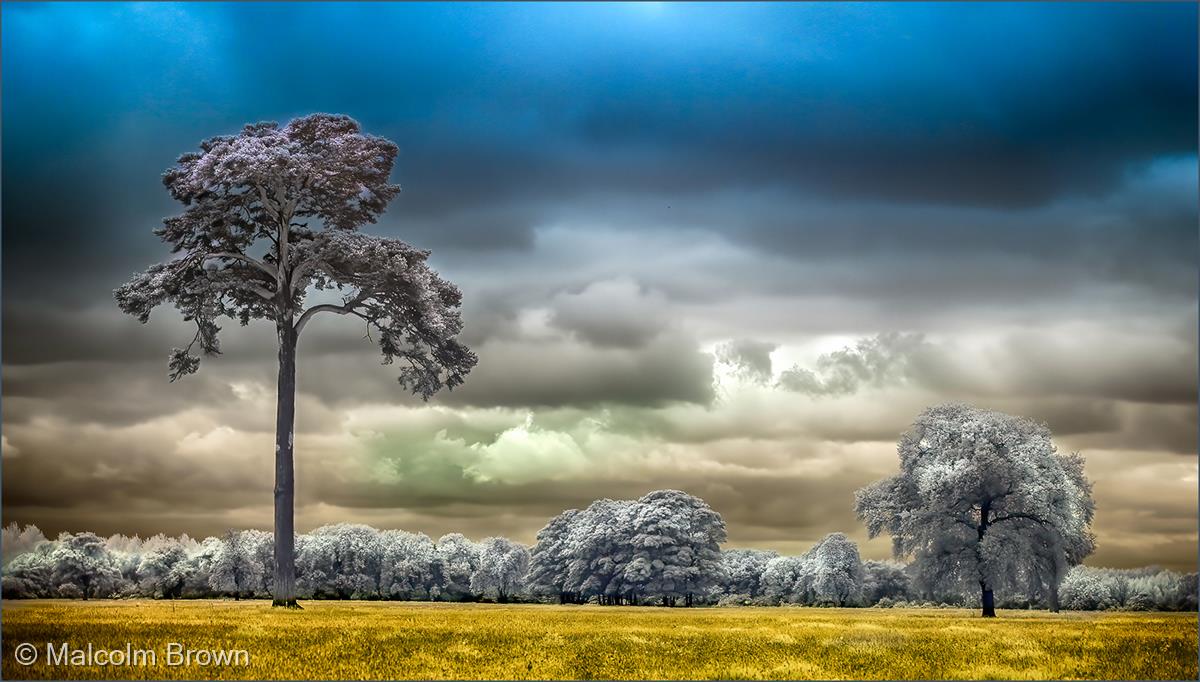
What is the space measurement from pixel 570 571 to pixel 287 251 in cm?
4936

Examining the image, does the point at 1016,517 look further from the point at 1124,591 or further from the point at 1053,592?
the point at 1124,591

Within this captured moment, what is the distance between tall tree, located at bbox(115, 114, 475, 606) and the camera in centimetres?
3431

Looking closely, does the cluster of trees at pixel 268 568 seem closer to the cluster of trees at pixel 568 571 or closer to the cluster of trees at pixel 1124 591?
the cluster of trees at pixel 568 571

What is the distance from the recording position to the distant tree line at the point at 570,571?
46.9m

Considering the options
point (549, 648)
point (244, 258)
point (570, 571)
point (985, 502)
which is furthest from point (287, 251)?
point (570, 571)

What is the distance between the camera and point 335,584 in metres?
63.1

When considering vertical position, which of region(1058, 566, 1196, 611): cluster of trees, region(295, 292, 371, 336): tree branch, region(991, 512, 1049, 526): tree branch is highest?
region(295, 292, 371, 336): tree branch

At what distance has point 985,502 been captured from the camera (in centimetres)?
5344

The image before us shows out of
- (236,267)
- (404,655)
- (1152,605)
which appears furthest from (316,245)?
(1152,605)

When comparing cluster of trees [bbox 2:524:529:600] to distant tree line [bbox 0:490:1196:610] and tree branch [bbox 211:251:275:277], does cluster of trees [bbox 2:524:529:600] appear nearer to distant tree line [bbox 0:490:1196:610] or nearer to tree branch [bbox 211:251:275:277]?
distant tree line [bbox 0:490:1196:610]

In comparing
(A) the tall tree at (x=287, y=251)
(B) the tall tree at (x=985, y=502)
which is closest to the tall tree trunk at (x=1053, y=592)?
(B) the tall tree at (x=985, y=502)

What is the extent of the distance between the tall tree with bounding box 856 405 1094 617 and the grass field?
18511 mm

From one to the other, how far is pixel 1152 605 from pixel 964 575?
1639 cm

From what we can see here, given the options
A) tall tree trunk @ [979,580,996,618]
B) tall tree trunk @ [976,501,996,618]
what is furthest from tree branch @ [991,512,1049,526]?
tall tree trunk @ [979,580,996,618]
